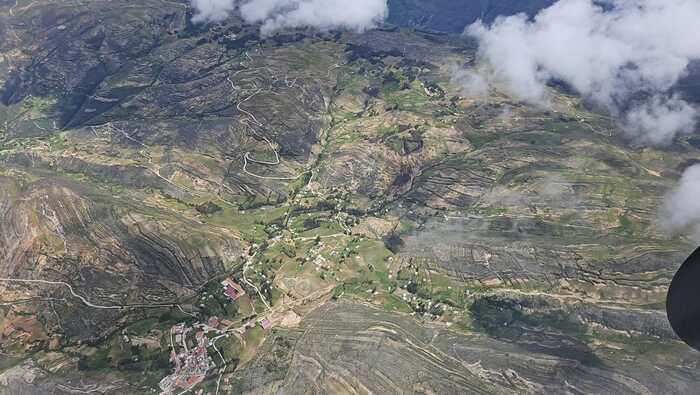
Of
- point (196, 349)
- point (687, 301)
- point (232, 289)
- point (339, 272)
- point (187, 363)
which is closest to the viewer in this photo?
point (687, 301)

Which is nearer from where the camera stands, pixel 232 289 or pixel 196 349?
pixel 196 349

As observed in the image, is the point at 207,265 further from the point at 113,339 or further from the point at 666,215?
the point at 666,215

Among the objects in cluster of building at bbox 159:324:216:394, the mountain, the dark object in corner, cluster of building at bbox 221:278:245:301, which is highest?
the dark object in corner

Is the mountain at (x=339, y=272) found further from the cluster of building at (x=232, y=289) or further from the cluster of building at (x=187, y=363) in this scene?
the cluster of building at (x=232, y=289)

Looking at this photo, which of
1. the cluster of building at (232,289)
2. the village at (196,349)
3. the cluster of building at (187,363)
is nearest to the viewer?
the cluster of building at (187,363)

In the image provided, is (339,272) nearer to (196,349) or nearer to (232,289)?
(232,289)

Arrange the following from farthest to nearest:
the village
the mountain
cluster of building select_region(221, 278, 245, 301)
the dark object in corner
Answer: cluster of building select_region(221, 278, 245, 301) → the village → the mountain → the dark object in corner

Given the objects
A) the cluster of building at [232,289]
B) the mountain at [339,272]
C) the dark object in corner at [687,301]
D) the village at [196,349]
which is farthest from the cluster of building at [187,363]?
the dark object in corner at [687,301]

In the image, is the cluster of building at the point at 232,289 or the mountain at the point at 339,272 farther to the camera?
the cluster of building at the point at 232,289

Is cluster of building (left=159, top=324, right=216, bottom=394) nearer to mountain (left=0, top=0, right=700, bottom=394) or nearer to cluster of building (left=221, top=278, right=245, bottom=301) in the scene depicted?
mountain (left=0, top=0, right=700, bottom=394)

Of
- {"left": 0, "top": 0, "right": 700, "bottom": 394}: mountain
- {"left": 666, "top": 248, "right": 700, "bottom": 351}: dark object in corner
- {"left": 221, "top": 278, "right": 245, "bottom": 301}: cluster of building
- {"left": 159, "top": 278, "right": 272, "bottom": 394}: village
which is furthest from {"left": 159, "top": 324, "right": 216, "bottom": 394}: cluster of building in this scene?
{"left": 666, "top": 248, "right": 700, "bottom": 351}: dark object in corner

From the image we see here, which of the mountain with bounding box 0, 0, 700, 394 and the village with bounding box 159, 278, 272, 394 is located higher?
the mountain with bounding box 0, 0, 700, 394

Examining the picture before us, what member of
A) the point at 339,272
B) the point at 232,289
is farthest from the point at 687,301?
the point at 232,289

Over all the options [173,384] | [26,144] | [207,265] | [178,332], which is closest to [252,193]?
[207,265]
